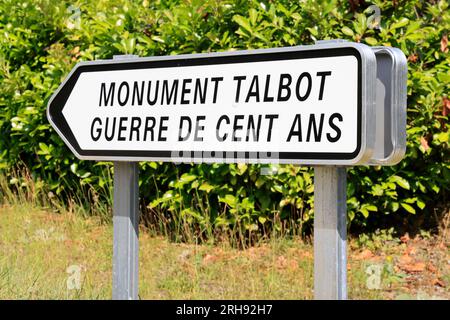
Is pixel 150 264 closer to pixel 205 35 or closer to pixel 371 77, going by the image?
pixel 205 35

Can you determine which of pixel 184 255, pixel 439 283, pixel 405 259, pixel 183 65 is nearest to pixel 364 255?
pixel 405 259

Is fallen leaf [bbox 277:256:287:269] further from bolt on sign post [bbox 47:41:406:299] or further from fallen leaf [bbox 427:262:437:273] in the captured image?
bolt on sign post [bbox 47:41:406:299]

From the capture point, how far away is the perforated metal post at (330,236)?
2.38 m

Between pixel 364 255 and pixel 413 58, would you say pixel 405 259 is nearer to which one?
pixel 364 255

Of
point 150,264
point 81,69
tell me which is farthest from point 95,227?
point 81,69

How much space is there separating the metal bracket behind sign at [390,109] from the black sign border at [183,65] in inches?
4.5

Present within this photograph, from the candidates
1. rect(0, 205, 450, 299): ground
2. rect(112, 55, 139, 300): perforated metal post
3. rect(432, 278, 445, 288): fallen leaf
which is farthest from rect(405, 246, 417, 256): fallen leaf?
rect(112, 55, 139, 300): perforated metal post

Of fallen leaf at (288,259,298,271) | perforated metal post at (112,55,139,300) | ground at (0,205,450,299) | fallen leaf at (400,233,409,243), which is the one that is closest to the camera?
perforated metal post at (112,55,139,300)

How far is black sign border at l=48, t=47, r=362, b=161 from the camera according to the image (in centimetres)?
229

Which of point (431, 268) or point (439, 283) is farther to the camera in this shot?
point (431, 268)

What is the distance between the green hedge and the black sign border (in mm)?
2005

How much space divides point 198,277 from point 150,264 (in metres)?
0.46

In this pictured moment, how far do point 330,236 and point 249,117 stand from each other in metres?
0.53

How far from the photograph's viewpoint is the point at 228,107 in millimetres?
2559
